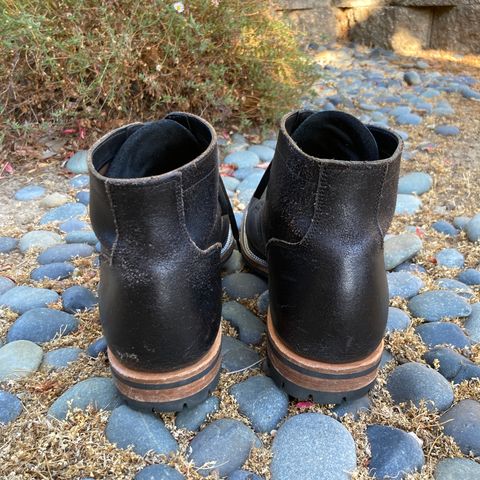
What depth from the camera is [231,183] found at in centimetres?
212

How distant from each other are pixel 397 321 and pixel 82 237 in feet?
3.20

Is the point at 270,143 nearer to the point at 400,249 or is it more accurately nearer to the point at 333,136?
the point at 400,249

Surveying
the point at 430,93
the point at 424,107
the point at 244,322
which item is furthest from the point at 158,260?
the point at 430,93

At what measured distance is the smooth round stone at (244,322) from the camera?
1254mm

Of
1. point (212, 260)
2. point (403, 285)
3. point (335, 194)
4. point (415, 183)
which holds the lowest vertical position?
point (415, 183)

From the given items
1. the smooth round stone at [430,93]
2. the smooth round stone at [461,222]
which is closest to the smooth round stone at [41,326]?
the smooth round stone at [461,222]

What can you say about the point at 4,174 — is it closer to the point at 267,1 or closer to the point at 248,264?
the point at 248,264

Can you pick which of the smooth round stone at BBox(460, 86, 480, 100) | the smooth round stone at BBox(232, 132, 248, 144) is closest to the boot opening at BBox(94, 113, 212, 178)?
the smooth round stone at BBox(232, 132, 248, 144)

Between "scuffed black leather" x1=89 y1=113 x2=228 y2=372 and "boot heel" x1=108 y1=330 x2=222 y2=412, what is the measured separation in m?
0.02

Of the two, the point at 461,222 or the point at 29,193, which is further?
the point at 29,193

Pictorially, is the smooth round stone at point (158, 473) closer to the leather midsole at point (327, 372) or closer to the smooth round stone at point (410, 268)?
the leather midsole at point (327, 372)

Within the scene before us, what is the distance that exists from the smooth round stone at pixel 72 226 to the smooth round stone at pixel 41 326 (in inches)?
19.8

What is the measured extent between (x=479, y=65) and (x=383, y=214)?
3.44 metres

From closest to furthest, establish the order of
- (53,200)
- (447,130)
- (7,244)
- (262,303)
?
(262,303)
(7,244)
(53,200)
(447,130)
